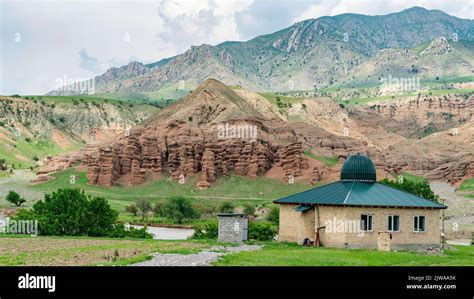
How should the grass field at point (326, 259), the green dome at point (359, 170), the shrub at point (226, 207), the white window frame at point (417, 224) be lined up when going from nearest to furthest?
the grass field at point (326, 259), the white window frame at point (417, 224), the green dome at point (359, 170), the shrub at point (226, 207)

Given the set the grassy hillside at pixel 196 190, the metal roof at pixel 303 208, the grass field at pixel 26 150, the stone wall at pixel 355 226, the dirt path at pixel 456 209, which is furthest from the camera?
the grass field at pixel 26 150

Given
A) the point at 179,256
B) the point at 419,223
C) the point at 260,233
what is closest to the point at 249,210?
the point at 260,233

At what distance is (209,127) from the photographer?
5266 inches

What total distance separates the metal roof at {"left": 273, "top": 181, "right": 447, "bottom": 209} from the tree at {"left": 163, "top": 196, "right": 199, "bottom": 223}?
1762 inches

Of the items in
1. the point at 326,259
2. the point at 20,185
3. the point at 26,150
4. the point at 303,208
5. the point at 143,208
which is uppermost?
the point at 26,150

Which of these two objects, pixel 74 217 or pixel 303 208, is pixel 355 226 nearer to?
pixel 303 208

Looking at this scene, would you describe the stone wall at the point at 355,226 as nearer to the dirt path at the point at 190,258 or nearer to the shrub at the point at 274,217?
the dirt path at the point at 190,258

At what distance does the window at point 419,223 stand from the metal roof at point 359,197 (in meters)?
0.89

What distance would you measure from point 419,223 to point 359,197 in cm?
466

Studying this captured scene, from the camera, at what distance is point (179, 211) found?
90.3 m

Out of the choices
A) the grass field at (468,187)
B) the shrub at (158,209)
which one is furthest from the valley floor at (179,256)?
the grass field at (468,187)

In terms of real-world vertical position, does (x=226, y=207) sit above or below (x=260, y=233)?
above

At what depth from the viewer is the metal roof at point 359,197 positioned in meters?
42.2

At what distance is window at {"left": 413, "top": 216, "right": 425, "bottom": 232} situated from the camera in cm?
4375
